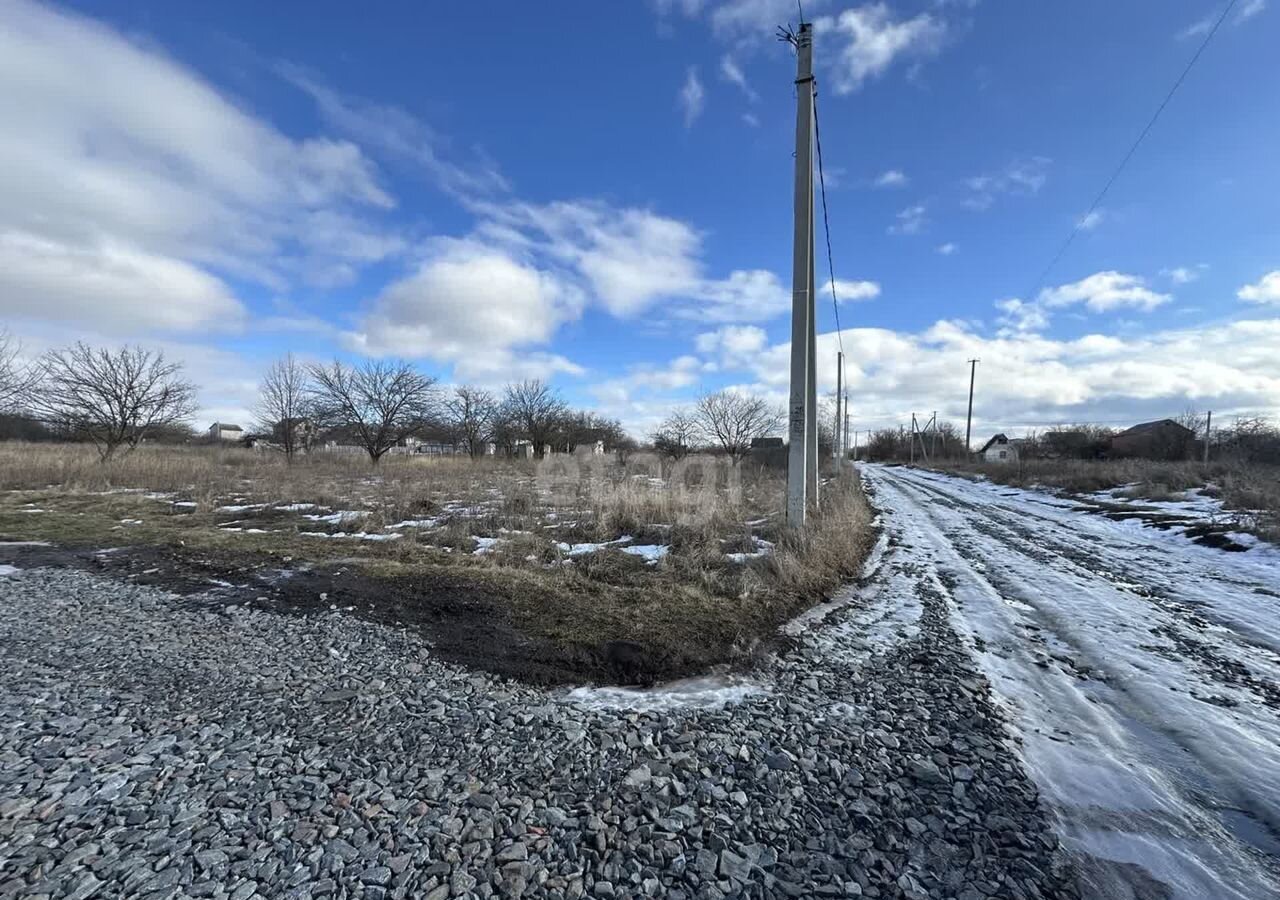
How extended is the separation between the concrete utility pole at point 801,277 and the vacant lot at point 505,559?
3.25 ft

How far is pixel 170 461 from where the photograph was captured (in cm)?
1966

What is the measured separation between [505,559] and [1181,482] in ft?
80.6

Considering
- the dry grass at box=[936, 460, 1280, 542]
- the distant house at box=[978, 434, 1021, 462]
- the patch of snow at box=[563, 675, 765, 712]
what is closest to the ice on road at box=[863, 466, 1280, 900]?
the patch of snow at box=[563, 675, 765, 712]

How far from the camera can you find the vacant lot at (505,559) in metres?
4.57

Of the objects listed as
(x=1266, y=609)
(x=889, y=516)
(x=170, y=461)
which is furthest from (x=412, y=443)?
(x=1266, y=609)

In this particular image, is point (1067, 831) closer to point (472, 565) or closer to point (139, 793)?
point (139, 793)

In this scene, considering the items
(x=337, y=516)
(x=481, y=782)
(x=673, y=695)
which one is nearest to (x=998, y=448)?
(x=337, y=516)

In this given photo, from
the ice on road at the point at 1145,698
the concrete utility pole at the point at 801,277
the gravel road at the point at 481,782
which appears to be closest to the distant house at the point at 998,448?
the ice on road at the point at 1145,698

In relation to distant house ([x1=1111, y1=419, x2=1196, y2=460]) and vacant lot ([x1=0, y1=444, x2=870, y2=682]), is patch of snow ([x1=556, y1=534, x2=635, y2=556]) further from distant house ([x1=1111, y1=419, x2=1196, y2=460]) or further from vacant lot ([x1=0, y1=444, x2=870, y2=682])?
distant house ([x1=1111, y1=419, x2=1196, y2=460])

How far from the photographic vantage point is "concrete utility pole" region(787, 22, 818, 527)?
309 inches

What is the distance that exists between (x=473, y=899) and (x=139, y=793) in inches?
72.0

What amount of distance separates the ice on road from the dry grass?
3.40 m

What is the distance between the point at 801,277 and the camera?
7973mm

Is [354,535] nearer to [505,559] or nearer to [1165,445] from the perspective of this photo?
[505,559]
